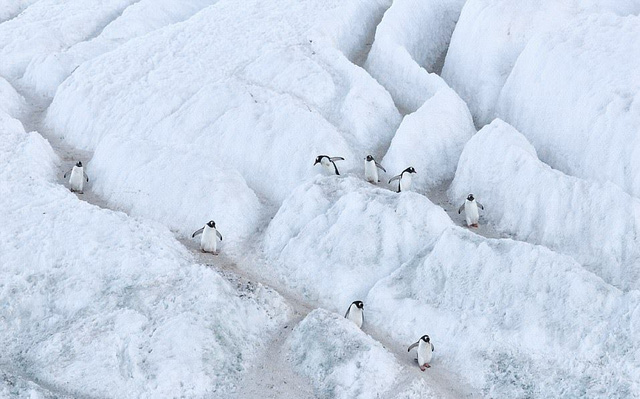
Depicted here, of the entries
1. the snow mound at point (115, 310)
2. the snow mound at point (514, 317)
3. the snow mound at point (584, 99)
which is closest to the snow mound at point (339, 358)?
the snow mound at point (115, 310)

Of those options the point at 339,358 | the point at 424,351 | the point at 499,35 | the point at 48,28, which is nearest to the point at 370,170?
the point at 424,351

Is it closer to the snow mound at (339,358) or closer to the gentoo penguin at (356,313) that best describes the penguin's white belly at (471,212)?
the gentoo penguin at (356,313)

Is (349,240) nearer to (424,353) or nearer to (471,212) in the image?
(471,212)

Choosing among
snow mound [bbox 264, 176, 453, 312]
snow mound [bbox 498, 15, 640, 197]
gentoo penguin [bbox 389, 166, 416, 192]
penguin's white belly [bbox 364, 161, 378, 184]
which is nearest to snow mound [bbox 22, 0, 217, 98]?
penguin's white belly [bbox 364, 161, 378, 184]

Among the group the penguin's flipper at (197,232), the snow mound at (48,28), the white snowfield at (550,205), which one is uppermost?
the white snowfield at (550,205)

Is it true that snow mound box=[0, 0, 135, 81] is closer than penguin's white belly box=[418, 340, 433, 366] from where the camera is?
No

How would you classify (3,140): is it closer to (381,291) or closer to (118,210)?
(118,210)

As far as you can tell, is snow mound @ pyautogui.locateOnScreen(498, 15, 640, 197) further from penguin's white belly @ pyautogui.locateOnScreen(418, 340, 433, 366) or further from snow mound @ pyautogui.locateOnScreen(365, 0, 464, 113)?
penguin's white belly @ pyautogui.locateOnScreen(418, 340, 433, 366)
